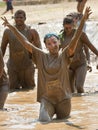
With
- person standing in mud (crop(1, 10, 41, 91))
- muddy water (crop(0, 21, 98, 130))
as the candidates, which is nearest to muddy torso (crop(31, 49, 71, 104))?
muddy water (crop(0, 21, 98, 130))

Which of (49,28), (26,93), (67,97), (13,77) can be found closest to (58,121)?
(67,97)

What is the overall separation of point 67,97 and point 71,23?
286 centimetres

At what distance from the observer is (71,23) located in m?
10.6

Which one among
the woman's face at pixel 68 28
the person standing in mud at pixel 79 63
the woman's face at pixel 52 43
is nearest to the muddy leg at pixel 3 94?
the woman's face at pixel 52 43

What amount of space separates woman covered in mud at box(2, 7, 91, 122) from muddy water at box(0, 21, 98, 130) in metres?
0.20

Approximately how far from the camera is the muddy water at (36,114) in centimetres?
744

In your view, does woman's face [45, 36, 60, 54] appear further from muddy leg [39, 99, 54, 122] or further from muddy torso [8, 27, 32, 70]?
muddy torso [8, 27, 32, 70]

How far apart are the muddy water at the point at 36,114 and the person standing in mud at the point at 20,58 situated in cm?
51

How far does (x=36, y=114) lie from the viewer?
8648 millimetres

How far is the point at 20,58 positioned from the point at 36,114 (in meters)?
3.78

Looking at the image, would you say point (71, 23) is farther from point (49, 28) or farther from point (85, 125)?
point (49, 28)

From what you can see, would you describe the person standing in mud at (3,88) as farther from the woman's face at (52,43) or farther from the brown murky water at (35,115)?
the woman's face at (52,43)

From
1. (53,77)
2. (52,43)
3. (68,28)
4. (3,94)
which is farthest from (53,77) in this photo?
(68,28)

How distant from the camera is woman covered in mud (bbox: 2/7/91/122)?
311 inches
